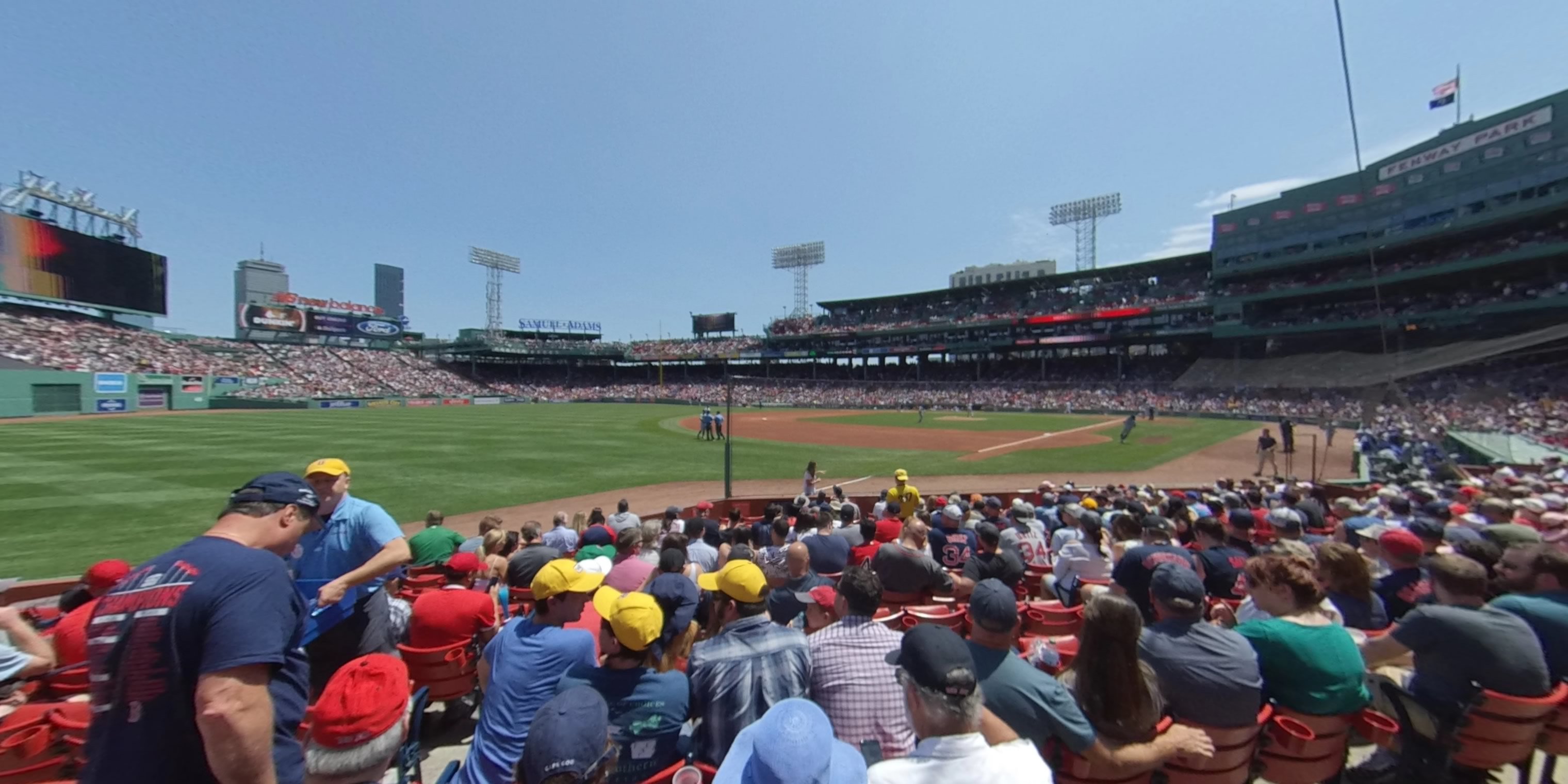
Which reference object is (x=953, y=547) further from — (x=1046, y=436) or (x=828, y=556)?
(x=1046, y=436)

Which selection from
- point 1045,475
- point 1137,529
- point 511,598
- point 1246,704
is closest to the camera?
point 1246,704

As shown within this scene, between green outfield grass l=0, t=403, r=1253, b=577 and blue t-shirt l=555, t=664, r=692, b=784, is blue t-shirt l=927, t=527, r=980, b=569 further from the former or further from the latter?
green outfield grass l=0, t=403, r=1253, b=577

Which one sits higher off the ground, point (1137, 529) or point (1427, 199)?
point (1427, 199)

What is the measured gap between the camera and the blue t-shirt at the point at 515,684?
314 cm

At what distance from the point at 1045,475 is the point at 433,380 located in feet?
266

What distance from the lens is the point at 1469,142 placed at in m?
40.7

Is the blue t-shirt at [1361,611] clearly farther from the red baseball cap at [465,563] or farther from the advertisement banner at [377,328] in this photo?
the advertisement banner at [377,328]

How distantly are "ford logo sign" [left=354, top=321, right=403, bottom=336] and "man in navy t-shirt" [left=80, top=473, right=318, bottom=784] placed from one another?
99.7 metres

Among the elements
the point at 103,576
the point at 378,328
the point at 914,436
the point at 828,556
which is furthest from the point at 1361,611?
the point at 378,328

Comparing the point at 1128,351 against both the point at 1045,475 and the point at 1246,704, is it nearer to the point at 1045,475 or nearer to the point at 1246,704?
the point at 1045,475

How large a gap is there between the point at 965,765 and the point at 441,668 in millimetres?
4204

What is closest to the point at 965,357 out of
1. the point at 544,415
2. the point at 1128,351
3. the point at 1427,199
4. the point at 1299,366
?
the point at 1128,351

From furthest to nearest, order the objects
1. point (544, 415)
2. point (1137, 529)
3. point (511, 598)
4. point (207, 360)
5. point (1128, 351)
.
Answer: point (1128, 351), point (207, 360), point (544, 415), point (1137, 529), point (511, 598)

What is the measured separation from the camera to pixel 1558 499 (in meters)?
8.29
